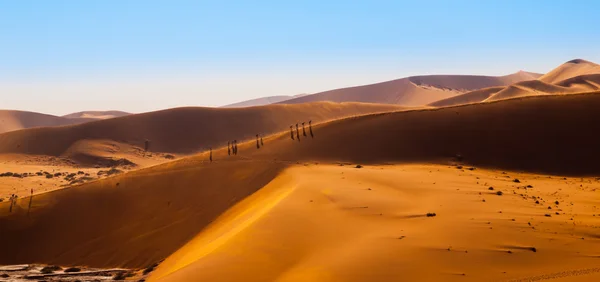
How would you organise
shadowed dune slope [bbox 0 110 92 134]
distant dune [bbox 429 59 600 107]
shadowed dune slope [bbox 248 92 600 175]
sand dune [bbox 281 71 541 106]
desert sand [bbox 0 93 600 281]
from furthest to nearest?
1. sand dune [bbox 281 71 541 106]
2. shadowed dune slope [bbox 0 110 92 134]
3. distant dune [bbox 429 59 600 107]
4. shadowed dune slope [bbox 248 92 600 175]
5. desert sand [bbox 0 93 600 281]

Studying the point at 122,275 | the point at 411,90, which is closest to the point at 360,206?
the point at 122,275

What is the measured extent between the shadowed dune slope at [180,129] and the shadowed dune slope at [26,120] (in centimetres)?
6256

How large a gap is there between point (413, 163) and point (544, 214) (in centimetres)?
1139

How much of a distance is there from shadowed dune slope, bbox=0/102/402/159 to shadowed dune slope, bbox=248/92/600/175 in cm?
4086

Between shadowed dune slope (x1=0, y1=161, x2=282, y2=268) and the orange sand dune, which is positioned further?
shadowed dune slope (x1=0, y1=161, x2=282, y2=268)

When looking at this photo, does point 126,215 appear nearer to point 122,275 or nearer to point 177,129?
point 122,275

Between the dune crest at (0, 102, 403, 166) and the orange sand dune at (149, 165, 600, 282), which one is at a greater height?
the dune crest at (0, 102, 403, 166)

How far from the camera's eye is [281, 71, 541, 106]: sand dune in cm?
14775

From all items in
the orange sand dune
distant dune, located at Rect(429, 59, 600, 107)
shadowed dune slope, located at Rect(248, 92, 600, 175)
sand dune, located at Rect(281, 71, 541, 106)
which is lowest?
the orange sand dune

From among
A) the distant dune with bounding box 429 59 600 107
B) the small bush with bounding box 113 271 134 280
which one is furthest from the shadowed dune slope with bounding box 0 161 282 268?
the distant dune with bounding box 429 59 600 107

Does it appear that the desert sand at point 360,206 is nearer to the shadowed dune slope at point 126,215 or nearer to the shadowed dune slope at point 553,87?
the shadowed dune slope at point 126,215

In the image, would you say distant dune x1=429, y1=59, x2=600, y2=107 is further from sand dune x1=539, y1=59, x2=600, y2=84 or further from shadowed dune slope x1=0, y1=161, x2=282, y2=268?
shadowed dune slope x1=0, y1=161, x2=282, y2=268

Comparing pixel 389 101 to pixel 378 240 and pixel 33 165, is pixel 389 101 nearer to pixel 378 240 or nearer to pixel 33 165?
pixel 33 165

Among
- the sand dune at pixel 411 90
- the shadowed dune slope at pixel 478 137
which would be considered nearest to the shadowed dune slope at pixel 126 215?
the shadowed dune slope at pixel 478 137
